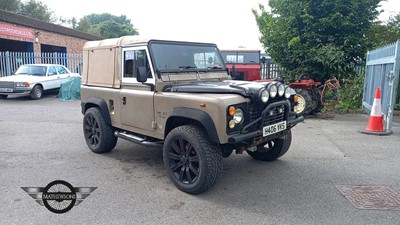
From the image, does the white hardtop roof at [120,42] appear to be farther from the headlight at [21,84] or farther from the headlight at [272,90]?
the headlight at [21,84]

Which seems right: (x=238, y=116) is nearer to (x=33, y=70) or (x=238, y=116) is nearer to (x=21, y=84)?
(x=21, y=84)

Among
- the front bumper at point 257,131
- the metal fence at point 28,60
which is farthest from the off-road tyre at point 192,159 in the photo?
the metal fence at point 28,60

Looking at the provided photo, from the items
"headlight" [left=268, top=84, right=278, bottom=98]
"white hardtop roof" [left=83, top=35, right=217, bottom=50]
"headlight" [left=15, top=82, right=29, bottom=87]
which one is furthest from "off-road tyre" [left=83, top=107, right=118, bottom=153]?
"headlight" [left=15, top=82, right=29, bottom=87]

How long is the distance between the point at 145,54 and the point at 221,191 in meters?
2.30

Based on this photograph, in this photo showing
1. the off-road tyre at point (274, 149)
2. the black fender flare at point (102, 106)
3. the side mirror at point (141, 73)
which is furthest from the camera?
the black fender flare at point (102, 106)

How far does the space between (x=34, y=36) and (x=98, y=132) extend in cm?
1920

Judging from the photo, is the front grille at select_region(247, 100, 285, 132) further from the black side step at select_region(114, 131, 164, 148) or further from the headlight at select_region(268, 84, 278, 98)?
the black side step at select_region(114, 131, 164, 148)

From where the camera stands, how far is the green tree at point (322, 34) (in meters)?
10.7

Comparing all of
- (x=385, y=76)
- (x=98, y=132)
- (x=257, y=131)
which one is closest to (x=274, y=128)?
(x=257, y=131)

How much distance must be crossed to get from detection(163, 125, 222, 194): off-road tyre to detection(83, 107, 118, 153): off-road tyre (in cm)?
173

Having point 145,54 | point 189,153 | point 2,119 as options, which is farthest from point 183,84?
point 2,119

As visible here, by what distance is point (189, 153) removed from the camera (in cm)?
413

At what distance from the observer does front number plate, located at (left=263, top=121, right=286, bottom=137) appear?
4062 mm

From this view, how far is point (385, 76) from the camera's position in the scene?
25.9 ft
